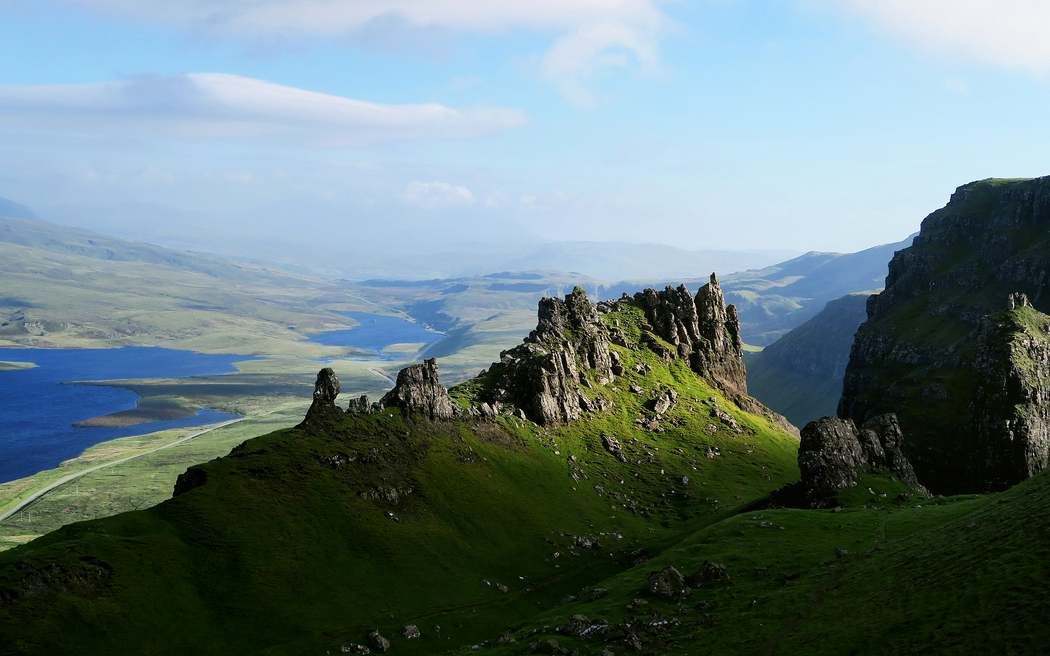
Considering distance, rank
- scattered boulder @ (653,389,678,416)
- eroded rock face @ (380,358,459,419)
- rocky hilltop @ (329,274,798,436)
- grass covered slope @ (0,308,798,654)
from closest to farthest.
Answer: grass covered slope @ (0,308,798,654)
eroded rock face @ (380,358,459,419)
rocky hilltop @ (329,274,798,436)
scattered boulder @ (653,389,678,416)

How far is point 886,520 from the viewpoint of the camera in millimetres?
94562

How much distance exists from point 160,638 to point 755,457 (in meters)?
148

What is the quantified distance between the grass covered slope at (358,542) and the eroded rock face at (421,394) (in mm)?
3772

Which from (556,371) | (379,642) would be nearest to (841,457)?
(556,371)

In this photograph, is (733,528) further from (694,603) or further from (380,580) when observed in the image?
(380,580)

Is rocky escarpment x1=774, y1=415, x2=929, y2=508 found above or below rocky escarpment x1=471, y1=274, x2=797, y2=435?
below

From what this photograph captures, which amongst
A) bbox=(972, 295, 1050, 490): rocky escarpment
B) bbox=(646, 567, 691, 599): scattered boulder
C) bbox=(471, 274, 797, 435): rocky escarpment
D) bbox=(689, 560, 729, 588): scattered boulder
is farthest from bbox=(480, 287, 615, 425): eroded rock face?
bbox=(972, 295, 1050, 490): rocky escarpment

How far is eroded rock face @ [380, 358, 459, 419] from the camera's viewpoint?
133000 mm

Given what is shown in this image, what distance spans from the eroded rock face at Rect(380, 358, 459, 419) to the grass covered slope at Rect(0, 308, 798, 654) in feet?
12.4

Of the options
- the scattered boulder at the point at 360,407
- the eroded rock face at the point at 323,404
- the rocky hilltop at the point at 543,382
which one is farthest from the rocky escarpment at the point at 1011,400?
the eroded rock face at the point at 323,404

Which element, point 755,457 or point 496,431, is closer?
point 496,431

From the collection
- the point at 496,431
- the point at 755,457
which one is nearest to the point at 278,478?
the point at 496,431

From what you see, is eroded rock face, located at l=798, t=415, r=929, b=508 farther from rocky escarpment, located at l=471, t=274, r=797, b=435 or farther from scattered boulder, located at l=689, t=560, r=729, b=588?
rocky escarpment, located at l=471, t=274, r=797, b=435

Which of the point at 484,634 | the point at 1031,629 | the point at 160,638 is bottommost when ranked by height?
the point at 484,634
